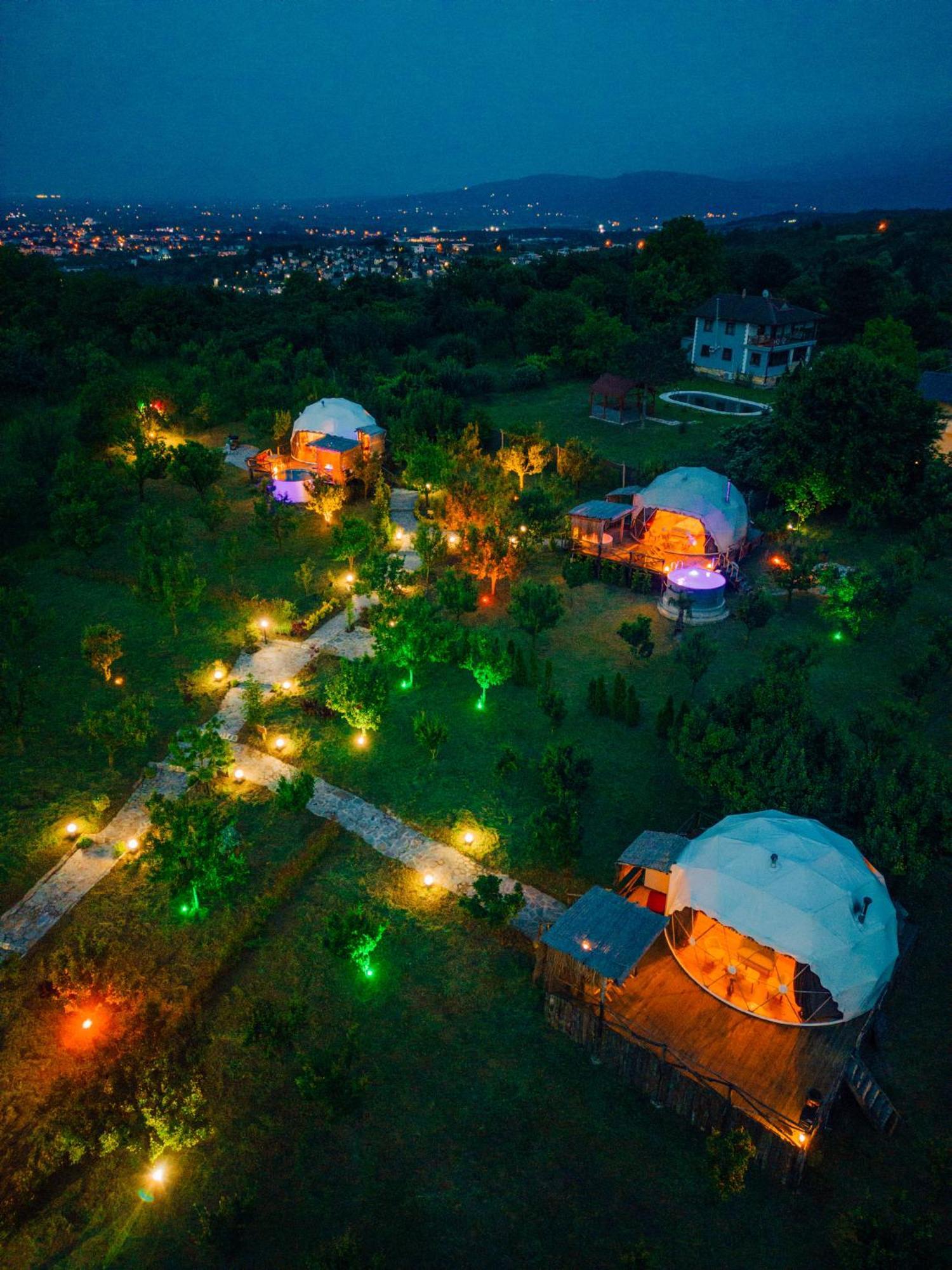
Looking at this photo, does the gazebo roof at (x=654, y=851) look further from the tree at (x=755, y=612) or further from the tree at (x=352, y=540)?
the tree at (x=352, y=540)

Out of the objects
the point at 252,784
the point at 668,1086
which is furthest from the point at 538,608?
the point at 668,1086

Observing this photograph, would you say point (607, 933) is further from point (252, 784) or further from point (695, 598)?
point (695, 598)

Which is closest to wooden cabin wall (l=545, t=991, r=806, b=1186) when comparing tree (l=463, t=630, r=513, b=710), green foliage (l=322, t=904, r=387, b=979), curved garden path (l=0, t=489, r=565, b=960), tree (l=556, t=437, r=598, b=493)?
curved garden path (l=0, t=489, r=565, b=960)

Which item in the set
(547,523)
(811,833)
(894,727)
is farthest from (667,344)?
(811,833)

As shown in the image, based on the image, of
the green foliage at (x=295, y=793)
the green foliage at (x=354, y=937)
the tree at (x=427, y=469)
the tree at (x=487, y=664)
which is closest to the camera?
the green foliage at (x=354, y=937)

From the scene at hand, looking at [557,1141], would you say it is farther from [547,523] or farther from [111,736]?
[547,523]

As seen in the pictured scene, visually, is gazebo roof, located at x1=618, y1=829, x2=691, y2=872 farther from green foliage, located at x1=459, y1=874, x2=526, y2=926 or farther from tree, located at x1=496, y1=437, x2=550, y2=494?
tree, located at x1=496, y1=437, x2=550, y2=494

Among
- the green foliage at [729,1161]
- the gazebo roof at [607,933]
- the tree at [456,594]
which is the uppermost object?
the tree at [456,594]

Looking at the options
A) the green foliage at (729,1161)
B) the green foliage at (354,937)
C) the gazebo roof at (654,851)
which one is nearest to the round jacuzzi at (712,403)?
the gazebo roof at (654,851)
